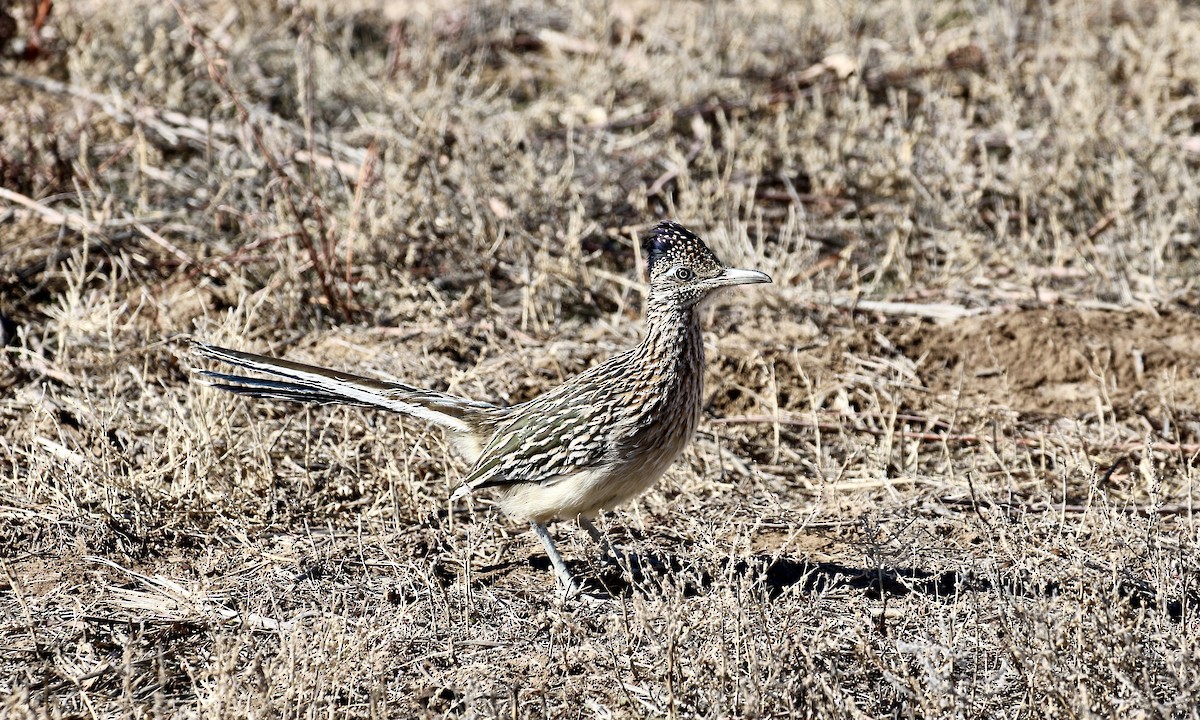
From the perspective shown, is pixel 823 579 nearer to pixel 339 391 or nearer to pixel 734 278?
pixel 734 278

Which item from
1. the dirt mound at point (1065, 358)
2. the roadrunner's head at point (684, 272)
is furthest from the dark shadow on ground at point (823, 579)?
the dirt mound at point (1065, 358)

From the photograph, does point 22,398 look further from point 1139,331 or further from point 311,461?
point 1139,331

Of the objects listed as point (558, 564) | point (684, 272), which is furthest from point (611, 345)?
point (558, 564)

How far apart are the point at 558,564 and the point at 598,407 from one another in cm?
53

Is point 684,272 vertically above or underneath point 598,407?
above

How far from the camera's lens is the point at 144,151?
23.8 feet

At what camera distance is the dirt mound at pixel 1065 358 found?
5.74 m

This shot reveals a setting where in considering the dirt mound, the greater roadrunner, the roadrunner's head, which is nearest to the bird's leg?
the greater roadrunner

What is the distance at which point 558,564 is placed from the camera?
14.7ft

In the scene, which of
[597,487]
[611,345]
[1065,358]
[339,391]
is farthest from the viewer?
[611,345]

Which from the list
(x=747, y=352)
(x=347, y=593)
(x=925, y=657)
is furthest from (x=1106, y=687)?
(x=747, y=352)

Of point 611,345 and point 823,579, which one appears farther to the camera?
point 611,345

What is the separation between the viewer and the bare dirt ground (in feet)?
12.5

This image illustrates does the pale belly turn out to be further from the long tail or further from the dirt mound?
the dirt mound
